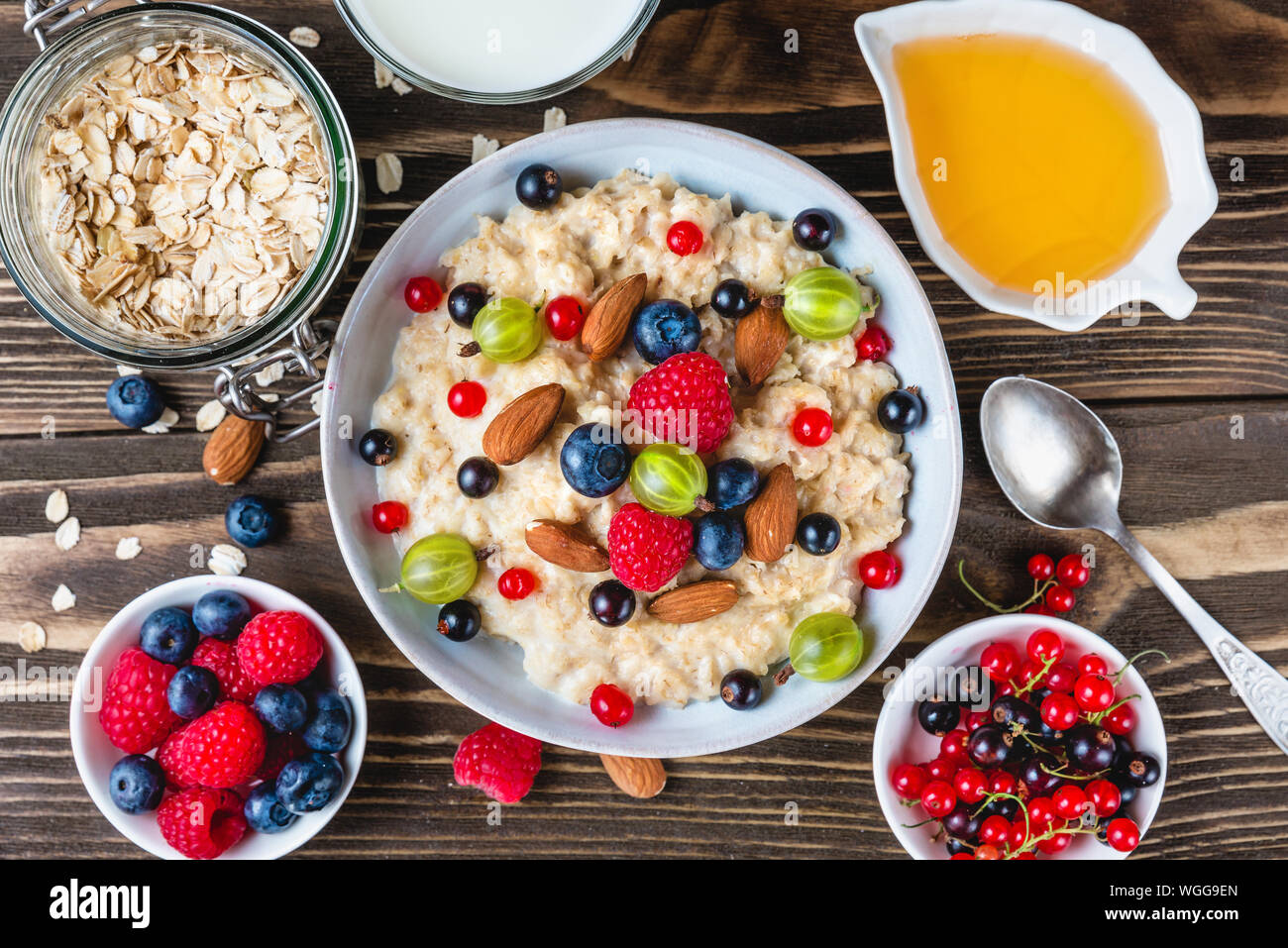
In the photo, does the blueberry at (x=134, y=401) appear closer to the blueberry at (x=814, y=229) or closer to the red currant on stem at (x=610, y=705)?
the red currant on stem at (x=610, y=705)

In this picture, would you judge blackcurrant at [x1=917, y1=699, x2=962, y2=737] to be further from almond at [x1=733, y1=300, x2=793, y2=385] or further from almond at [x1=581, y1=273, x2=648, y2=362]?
almond at [x1=581, y1=273, x2=648, y2=362]

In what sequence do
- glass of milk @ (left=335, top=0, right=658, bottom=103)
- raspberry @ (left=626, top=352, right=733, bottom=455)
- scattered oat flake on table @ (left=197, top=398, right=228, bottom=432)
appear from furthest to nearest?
scattered oat flake on table @ (left=197, top=398, right=228, bottom=432) → glass of milk @ (left=335, top=0, right=658, bottom=103) → raspberry @ (left=626, top=352, right=733, bottom=455)

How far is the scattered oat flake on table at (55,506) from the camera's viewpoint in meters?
1.80

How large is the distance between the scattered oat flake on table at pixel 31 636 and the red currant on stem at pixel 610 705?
1.07 meters

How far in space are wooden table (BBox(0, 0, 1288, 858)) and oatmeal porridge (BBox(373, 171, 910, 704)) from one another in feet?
0.96

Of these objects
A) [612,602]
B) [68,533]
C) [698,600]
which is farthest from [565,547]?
[68,533]

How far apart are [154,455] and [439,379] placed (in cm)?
64

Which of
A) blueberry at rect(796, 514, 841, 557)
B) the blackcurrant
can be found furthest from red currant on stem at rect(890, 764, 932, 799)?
blueberry at rect(796, 514, 841, 557)

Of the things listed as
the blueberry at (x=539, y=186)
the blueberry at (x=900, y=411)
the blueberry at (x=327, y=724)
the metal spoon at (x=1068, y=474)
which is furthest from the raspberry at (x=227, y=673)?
the metal spoon at (x=1068, y=474)

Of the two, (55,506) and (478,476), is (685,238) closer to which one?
(478,476)

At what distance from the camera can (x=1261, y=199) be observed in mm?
1831

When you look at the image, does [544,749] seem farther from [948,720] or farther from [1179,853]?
[1179,853]

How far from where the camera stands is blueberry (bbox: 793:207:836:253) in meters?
1.51

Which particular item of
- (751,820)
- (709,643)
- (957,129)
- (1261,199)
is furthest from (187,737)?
(1261,199)
